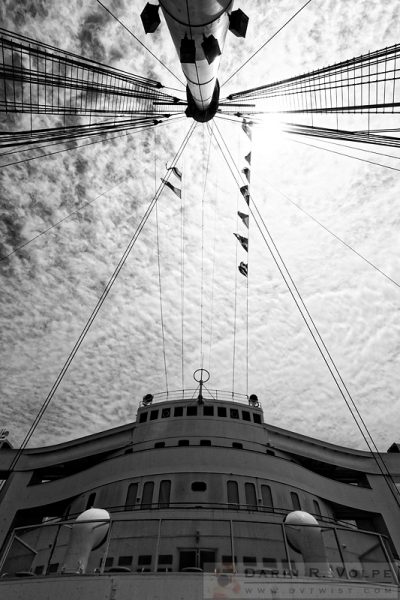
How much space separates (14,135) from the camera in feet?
33.2

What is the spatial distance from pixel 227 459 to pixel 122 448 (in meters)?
8.26

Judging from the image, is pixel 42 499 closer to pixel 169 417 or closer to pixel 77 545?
pixel 169 417

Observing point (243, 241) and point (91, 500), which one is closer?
point (243, 241)

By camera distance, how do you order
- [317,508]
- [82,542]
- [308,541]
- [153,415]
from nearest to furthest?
[82,542] → [308,541] → [317,508] → [153,415]

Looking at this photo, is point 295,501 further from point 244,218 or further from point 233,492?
point 244,218

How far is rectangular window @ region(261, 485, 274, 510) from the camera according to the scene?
54.1 feet

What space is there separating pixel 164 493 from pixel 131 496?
1712 mm

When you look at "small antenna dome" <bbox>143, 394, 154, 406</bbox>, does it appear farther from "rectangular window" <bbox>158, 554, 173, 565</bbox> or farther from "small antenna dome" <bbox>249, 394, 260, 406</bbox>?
"rectangular window" <bbox>158, 554, 173, 565</bbox>

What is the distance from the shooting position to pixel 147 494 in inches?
656

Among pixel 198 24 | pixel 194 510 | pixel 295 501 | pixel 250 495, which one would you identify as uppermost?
pixel 198 24

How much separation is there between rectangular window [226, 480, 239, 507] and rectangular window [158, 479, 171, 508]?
2829mm

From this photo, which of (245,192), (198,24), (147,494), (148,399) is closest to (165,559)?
(147,494)

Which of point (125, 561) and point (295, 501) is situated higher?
point (295, 501)

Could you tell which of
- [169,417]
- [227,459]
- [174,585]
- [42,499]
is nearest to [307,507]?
[227,459]
